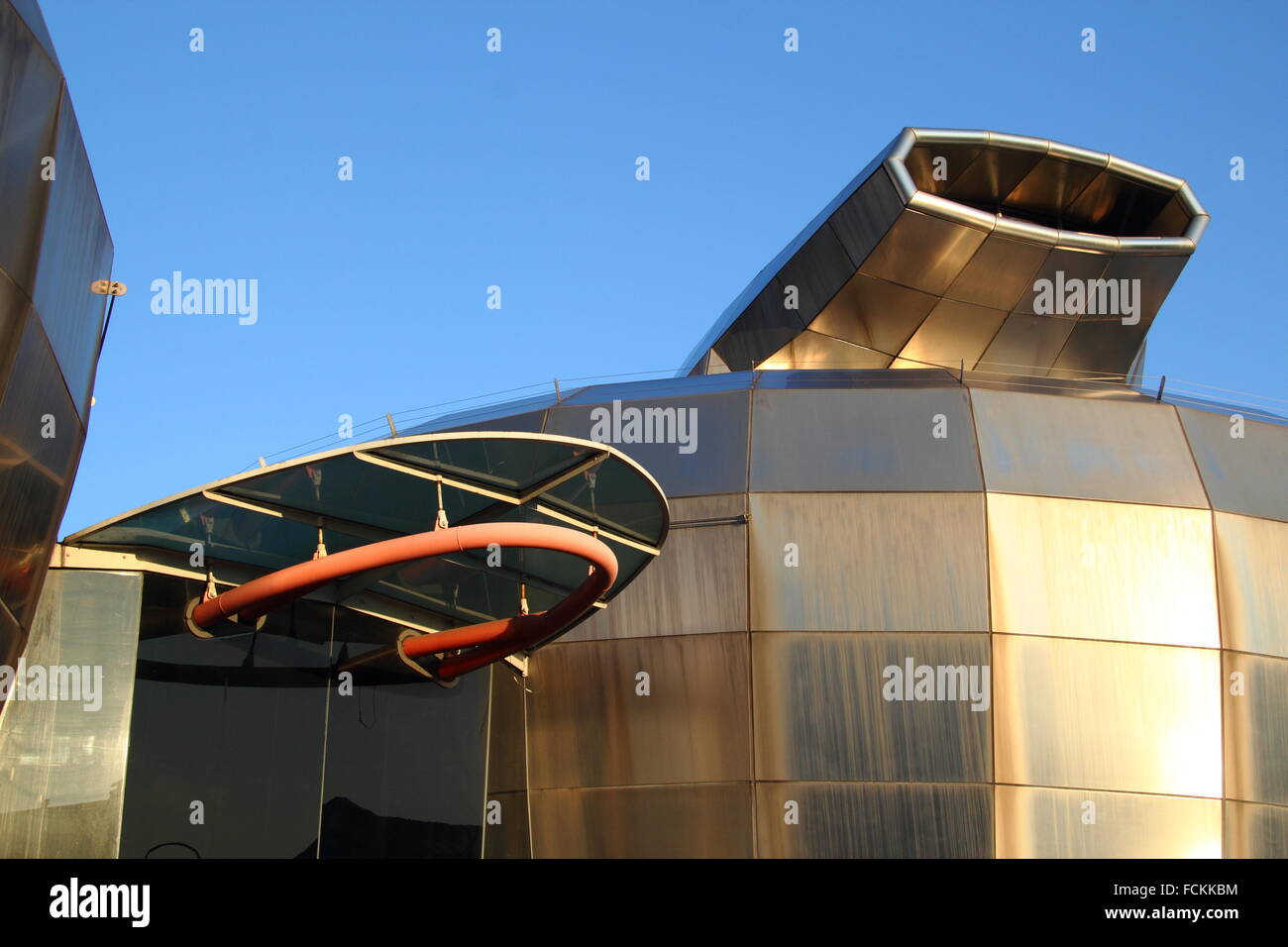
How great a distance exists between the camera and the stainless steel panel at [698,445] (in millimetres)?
25422

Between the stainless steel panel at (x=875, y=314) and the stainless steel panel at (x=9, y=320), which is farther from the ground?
the stainless steel panel at (x=875, y=314)

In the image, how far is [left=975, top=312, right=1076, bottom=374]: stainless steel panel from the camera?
105 ft

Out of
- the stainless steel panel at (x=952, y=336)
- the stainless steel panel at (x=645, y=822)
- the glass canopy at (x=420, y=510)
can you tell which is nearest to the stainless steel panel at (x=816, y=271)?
the stainless steel panel at (x=952, y=336)

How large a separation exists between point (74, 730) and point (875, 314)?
65.9 feet

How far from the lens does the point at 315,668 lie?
69.7 ft

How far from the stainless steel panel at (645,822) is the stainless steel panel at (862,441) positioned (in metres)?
5.53

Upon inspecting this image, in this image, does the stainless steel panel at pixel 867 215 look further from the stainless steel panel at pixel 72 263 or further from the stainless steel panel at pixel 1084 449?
the stainless steel panel at pixel 72 263

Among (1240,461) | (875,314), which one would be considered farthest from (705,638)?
(875,314)

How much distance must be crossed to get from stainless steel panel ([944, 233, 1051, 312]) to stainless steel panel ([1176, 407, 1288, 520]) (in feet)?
18.4

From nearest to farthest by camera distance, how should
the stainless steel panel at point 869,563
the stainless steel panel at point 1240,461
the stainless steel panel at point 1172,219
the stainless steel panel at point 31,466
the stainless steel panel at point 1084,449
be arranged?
the stainless steel panel at point 31,466, the stainless steel panel at point 869,563, the stainless steel panel at point 1084,449, the stainless steel panel at point 1240,461, the stainless steel panel at point 1172,219

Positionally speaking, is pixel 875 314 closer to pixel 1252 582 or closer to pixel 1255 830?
pixel 1252 582

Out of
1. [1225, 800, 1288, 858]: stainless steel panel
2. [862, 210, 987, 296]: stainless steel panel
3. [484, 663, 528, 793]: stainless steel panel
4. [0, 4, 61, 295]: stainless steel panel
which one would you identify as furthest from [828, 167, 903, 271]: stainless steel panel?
[0, 4, 61, 295]: stainless steel panel
